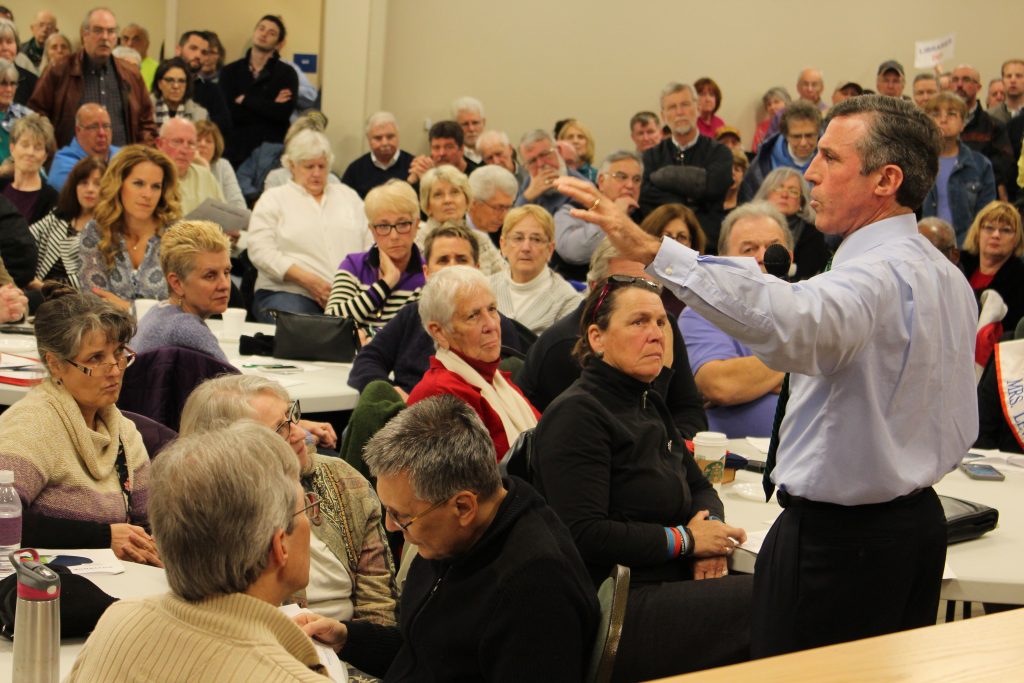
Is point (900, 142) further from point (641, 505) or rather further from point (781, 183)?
point (781, 183)

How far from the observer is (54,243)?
18.9 ft

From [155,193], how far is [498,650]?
3760 mm

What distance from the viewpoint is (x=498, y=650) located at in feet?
6.71

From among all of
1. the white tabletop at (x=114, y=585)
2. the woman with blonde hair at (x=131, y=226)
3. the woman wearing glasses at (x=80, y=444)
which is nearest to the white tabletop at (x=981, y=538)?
the white tabletop at (x=114, y=585)

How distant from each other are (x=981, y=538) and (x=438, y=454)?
1532mm

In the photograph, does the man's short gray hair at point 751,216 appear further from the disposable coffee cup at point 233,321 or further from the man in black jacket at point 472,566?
the man in black jacket at point 472,566

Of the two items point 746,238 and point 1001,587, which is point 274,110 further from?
point 1001,587

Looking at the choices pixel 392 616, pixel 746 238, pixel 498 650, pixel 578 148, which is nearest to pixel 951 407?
pixel 498 650

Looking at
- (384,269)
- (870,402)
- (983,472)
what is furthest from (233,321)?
(870,402)

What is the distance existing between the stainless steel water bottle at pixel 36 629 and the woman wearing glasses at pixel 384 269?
10.7 ft

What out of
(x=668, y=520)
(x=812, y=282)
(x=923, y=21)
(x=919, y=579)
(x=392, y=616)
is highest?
(x=923, y=21)

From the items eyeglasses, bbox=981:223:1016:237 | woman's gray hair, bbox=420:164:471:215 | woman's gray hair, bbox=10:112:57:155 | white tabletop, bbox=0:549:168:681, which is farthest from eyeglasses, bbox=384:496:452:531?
eyeglasses, bbox=981:223:1016:237

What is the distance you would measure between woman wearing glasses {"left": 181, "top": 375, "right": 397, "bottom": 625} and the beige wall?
6.94m

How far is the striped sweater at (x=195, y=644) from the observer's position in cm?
154
